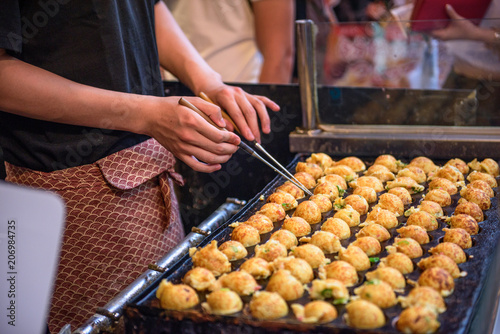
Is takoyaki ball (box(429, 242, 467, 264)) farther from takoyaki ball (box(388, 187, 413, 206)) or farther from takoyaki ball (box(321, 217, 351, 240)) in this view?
takoyaki ball (box(388, 187, 413, 206))

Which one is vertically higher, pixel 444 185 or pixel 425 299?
pixel 425 299

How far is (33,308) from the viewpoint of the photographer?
3.69ft

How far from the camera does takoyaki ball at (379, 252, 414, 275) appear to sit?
4.85ft

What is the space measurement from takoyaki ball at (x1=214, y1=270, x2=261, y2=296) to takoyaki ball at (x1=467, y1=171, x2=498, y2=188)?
1093mm

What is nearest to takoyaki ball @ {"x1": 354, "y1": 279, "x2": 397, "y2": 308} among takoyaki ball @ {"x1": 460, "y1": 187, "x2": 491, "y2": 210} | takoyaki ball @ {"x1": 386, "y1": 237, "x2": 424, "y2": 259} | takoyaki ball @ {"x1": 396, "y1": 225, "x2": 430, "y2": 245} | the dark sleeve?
takoyaki ball @ {"x1": 386, "y1": 237, "x2": 424, "y2": 259}

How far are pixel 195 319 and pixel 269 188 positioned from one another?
36.3 inches

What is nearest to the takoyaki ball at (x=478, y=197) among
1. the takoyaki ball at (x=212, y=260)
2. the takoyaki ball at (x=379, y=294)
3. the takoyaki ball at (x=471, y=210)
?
the takoyaki ball at (x=471, y=210)

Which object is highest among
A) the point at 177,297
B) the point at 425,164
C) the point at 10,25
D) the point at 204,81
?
the point at 10,25

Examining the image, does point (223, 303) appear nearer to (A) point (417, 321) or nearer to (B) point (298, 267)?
(B) point (298, 267)

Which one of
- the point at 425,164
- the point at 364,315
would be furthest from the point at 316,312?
the point at 425,164

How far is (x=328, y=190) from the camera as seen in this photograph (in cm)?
201

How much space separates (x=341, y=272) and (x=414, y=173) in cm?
86

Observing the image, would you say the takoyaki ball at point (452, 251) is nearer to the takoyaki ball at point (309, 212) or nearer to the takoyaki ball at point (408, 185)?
the takoyaki ball at point (309, 212)

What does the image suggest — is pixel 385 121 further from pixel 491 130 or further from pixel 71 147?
pixel 71 147
